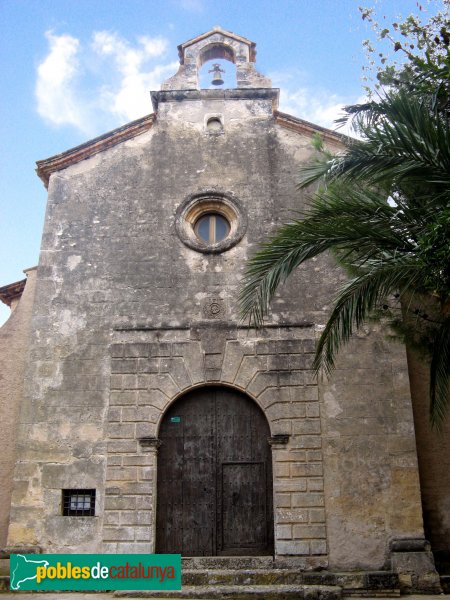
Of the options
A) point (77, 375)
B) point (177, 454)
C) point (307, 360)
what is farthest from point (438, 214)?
point (77, 375)

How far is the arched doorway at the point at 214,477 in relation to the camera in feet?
30.0

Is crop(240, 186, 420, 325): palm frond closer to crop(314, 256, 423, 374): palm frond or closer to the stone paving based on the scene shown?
crop(314, 256, 423, 374): palm frond

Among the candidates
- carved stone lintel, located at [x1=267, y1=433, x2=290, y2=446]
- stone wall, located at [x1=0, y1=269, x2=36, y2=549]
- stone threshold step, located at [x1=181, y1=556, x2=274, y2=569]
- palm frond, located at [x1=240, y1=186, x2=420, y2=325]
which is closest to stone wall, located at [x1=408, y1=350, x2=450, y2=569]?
carved stone lintel, located at [x1=267, y1=433, x2=290, y2=446]

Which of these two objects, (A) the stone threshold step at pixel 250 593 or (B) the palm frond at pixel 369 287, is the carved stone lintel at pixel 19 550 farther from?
(B) the palm frond at pixel 369 287

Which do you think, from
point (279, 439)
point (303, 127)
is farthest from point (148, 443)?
point (303, 127)

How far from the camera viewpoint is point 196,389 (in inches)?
385

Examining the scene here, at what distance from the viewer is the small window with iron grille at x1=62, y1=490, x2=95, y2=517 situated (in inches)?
362

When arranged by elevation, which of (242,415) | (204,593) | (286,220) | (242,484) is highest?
(286,220)

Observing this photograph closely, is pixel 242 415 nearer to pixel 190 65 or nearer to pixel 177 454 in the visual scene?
pixel 177 454

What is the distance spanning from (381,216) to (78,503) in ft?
19.2

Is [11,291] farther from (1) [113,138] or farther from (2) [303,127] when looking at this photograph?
(2) [303,127]

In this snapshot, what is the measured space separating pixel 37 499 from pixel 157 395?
2.24m

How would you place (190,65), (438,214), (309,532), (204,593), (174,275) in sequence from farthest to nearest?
1. (190,65)
2. (174,275)
3. (309,532)
4. (204,593)
5. (438,214)

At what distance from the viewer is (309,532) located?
8875 mm
